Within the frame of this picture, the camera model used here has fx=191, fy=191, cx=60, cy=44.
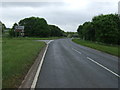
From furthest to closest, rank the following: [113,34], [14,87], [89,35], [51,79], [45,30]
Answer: [45,30]
[89,35]
[113,34]
[51,79]
[14,87]

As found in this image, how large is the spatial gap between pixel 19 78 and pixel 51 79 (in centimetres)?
138

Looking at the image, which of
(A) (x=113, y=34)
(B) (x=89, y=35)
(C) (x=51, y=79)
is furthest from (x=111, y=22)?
(C) (x=51, y=79)

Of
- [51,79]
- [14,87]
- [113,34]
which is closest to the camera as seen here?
[14,87]

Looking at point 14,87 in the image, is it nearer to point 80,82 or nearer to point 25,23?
point 80,82

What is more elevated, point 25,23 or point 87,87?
point 25,23

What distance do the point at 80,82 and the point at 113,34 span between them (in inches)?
1740

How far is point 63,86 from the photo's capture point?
711 centimetres

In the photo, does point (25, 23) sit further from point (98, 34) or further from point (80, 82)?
point (80, 82)

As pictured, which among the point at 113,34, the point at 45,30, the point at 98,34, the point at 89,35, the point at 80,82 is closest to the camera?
the point at 80,82

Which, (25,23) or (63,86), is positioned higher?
(25,23)

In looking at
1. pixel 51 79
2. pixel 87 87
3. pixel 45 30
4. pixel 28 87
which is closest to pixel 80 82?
pixel 87 87

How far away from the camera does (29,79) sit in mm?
8328

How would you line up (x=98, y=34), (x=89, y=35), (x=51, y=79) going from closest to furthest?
(x=51, y=79) < (x=98, y=34) < (x=89, y=35)

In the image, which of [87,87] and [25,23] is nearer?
[87,87]
